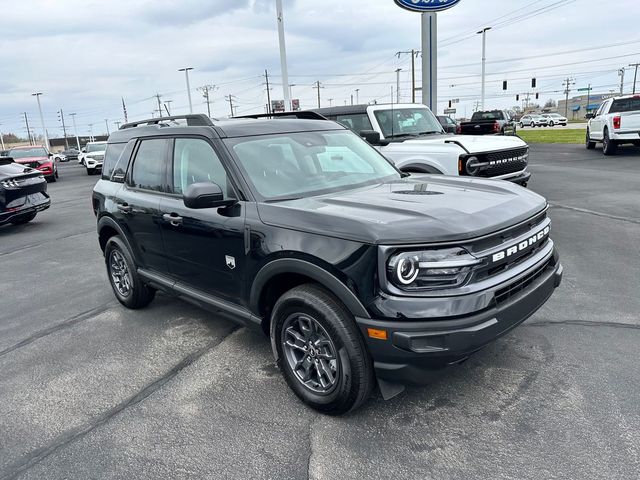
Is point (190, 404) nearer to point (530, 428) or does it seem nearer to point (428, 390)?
point (428, 390)

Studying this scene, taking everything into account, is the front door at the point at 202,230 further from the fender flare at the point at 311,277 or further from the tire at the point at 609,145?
the tire at the point at 609,145

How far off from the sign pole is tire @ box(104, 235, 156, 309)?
14.5 m

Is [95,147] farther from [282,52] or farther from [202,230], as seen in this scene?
[202,230]

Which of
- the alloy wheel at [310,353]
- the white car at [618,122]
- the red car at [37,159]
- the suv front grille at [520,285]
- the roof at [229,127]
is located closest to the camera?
the suv front grille at [520,285]

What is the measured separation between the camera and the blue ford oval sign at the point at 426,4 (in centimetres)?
1662

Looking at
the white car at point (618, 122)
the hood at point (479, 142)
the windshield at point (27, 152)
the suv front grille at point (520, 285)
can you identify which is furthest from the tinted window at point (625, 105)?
the windshield at point (27, 152)

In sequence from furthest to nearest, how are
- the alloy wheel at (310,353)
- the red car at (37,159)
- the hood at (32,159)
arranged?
the red car at (37,159) < the hood at (32,159) < the alloy wheel at (310,353)

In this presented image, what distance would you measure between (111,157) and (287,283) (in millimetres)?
3165

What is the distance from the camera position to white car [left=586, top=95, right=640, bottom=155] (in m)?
15.9

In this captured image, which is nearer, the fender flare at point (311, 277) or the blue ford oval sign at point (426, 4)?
the fender flare at point (311, 277)

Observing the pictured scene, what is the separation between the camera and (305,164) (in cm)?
386

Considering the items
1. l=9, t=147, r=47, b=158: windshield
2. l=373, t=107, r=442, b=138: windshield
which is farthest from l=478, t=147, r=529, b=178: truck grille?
l=9, t=147, r=47, b=158: windshield

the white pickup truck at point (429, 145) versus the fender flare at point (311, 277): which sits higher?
the white pickup truck at point (429, 145)

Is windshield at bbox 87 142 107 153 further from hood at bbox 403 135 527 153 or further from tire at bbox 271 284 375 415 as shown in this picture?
tire at bbox 271 284 375 415
